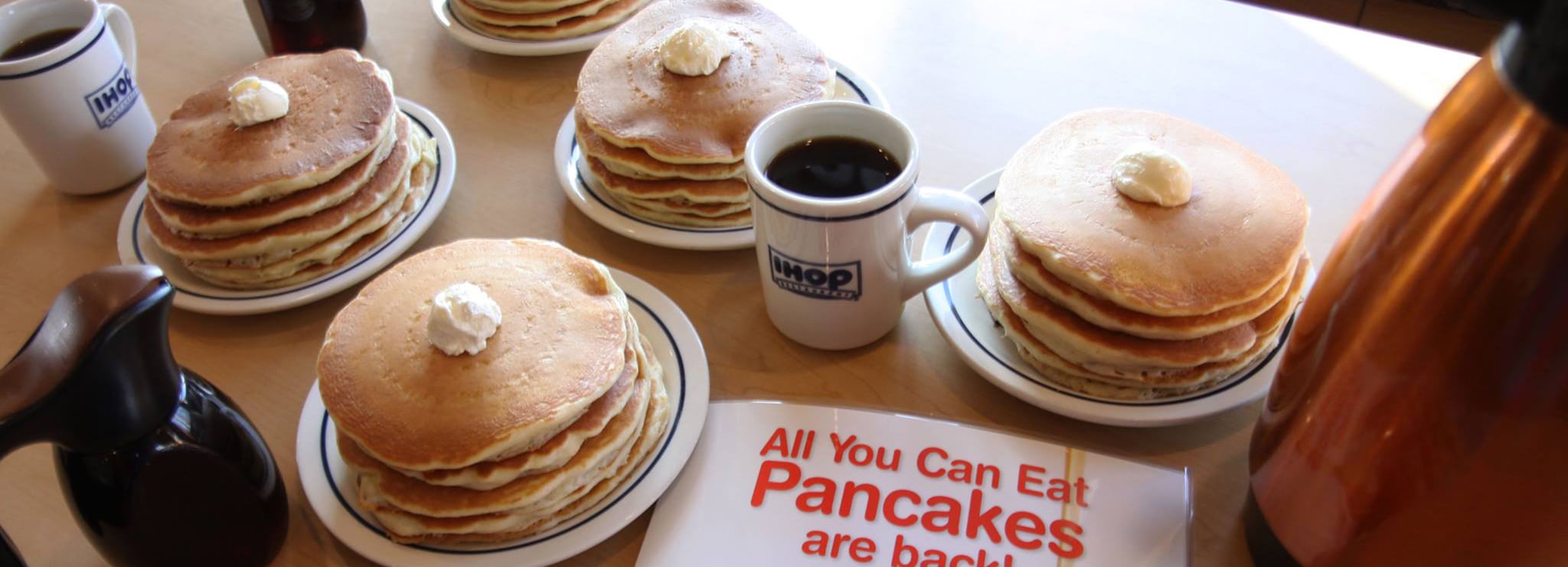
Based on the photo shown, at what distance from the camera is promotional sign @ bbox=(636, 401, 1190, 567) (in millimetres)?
771

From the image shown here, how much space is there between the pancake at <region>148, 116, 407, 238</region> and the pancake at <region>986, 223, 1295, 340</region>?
0.66m

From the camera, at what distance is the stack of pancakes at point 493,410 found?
2.46 ft

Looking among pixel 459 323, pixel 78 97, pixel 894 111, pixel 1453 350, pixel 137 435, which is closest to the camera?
pixel 1453 350

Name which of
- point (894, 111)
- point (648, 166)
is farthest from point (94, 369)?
point (894, 111)

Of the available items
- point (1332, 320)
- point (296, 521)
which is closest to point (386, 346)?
point (296, 521)

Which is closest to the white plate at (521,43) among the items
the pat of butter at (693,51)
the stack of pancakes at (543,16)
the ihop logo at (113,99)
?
the stack of pancakes at (543,16)

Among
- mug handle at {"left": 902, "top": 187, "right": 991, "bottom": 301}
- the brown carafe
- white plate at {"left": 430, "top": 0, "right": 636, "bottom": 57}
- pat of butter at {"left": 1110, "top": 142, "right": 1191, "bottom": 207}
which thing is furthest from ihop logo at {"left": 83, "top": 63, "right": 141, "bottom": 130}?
the brown carafe

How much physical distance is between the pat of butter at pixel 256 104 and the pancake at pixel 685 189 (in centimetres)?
34

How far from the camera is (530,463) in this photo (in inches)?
29.7

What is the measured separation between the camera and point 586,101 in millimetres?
1056

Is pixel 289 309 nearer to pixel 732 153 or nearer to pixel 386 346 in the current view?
pixel 386 346

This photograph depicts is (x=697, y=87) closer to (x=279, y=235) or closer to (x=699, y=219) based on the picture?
(x=699, y=219)

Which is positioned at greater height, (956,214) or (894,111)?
(956,214)

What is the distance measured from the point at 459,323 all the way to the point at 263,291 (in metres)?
0.35
